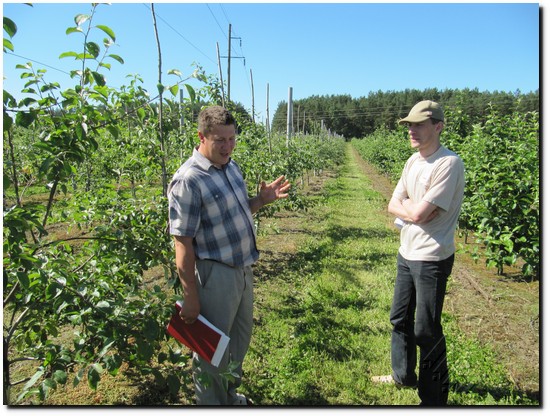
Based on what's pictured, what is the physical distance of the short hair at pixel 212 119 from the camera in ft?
6.70

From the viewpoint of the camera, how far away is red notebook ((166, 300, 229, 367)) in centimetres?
202

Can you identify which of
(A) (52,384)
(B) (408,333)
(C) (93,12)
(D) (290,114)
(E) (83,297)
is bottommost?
(B) (408,333)

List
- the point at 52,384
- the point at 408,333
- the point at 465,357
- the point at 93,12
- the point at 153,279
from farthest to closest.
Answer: the point at 153,279 < the point at 465,357 < the point at 408,333 < the point at 93,12 < the point at 52,384

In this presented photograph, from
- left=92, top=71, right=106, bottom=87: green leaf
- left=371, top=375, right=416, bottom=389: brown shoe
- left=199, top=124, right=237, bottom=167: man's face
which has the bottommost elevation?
left=371, top=375, right=416, bottom=389: brown shoe

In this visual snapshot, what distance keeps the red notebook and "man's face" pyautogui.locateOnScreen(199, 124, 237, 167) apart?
0.78m

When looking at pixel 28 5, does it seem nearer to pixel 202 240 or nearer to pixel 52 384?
pixel 202 240

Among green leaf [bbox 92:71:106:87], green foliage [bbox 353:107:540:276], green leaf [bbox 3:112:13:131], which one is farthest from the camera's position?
green foliage [bbox 353:107:540:276]

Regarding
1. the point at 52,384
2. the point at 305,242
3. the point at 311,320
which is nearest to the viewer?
the point at 52,384

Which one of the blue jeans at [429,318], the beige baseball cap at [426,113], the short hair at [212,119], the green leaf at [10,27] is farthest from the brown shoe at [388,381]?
the green leaf at [10,27]

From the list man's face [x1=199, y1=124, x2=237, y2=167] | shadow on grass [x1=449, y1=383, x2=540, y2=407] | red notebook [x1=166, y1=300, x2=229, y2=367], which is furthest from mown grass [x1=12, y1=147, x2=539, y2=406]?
man's face [x1=199, y1=124, x2=237, y2=167]

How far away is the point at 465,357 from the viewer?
3160 mm

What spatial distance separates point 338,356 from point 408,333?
0.77 m

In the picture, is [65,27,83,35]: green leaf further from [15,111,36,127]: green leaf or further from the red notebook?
the red notebook

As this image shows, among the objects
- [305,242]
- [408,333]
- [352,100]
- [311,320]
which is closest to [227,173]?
[408,333]
